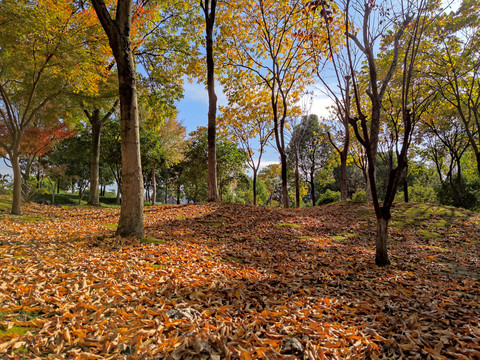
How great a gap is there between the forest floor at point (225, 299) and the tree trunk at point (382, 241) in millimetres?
267

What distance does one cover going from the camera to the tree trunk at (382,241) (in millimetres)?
4355

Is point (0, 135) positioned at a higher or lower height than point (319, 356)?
higher

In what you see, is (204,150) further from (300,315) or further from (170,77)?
(300,315)

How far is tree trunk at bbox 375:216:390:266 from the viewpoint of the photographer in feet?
14.3

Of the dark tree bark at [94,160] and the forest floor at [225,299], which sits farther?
the dark tree bark at [94,160]

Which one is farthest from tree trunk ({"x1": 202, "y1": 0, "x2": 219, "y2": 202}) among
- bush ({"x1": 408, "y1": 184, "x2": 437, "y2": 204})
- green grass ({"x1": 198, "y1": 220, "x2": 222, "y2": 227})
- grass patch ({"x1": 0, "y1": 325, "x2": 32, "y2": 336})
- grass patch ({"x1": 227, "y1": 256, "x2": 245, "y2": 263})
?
bush ({"x1": 408, "y1": 184, "x2": 437, "y2": 204})

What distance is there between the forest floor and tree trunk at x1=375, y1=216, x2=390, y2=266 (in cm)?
27

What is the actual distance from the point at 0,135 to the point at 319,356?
50.4 feet


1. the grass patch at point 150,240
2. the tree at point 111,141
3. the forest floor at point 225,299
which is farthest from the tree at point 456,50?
the tree at point 111,141

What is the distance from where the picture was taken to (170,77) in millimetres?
9648

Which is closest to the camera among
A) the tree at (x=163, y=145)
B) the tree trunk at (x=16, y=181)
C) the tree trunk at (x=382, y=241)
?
the tree trunk at (x=382, y=241)

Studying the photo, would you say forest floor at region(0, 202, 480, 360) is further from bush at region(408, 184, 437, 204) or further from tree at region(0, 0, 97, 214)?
bush at region(408, 184, 437, 204)

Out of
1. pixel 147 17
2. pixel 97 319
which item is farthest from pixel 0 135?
pixel 97 319

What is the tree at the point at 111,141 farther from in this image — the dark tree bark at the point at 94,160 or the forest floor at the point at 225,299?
the forest floor at the point at 225,299
